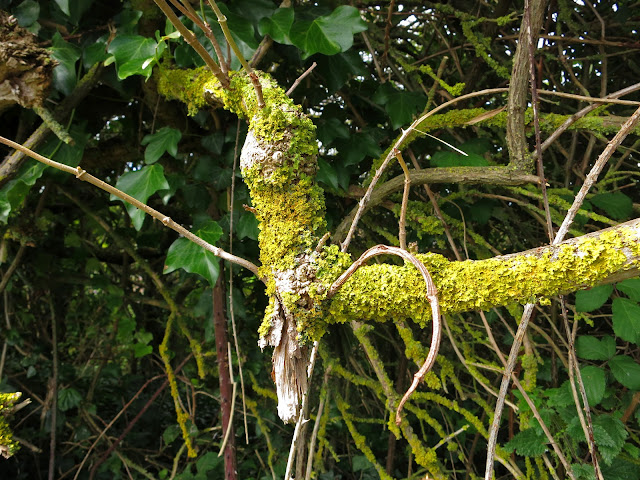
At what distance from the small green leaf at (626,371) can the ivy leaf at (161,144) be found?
1.08m

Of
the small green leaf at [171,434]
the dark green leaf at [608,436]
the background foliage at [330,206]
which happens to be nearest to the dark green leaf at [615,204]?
the background foliage at [330,206]

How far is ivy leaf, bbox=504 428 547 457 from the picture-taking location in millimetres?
1164

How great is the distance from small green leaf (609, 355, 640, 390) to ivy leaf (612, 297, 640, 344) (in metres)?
0.12

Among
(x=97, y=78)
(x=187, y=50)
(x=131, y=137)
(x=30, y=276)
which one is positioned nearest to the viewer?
(x=187, y=50)

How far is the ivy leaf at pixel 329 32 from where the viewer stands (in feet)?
3.30

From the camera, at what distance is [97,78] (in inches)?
45.2

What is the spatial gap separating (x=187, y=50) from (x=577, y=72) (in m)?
1.34

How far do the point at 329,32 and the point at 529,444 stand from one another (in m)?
0.96

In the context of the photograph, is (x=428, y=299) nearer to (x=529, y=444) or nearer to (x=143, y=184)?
(x=143, y=184)

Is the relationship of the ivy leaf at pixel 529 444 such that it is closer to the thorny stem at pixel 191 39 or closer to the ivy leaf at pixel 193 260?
the ivy leaf at pixel 193 260

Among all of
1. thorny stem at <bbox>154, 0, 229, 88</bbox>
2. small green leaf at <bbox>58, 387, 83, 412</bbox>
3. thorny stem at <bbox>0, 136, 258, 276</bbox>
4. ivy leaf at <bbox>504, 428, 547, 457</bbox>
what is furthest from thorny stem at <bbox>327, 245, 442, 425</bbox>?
small green leaf at <bbox>58, 387, 83, 412</bbox>

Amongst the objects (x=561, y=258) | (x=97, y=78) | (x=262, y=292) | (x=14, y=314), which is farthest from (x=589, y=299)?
(x=14, y=314)

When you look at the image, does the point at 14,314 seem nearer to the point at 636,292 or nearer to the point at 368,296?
the point at 368,296

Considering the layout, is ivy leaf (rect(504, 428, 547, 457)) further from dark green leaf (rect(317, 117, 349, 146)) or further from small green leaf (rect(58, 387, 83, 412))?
small green leaf (rect(58, 387, 83, 412))
